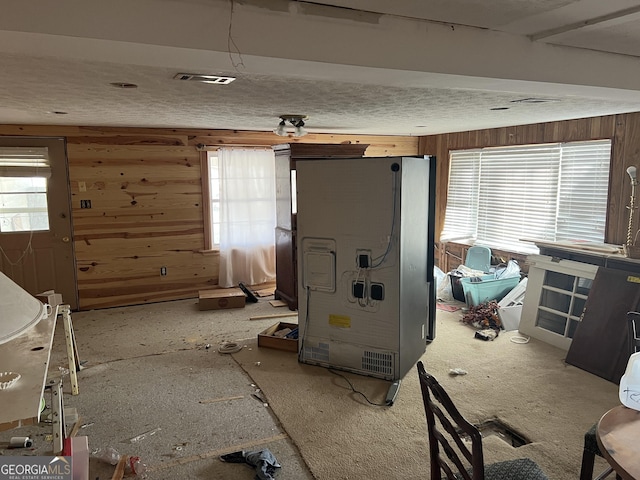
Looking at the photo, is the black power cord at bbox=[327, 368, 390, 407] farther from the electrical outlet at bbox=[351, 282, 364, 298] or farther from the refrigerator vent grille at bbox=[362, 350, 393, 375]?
the electrical outlet at bbox=[351, 282, 364, 298]

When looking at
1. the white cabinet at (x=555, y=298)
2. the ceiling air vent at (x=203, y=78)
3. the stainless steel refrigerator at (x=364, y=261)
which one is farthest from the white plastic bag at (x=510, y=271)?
the ceiling air vent at (x=203, y=78)

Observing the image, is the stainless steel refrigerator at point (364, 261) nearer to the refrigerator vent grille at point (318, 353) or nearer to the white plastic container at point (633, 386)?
the refrigerator vent grille at point (318, 353)

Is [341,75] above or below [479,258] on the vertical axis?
above

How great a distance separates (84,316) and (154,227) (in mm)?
1303

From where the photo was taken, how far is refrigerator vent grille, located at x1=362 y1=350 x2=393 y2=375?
3.62 m

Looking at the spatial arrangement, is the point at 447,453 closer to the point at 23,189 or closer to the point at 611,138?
the point at 611,138

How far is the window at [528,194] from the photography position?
4.67 m

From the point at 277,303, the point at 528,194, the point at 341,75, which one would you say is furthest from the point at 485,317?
the point at 341,75

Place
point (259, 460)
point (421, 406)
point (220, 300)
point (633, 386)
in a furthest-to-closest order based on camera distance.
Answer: point (220, 300)
point (421, 406)
point (259, 460)
point (633, 386)

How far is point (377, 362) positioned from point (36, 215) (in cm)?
414

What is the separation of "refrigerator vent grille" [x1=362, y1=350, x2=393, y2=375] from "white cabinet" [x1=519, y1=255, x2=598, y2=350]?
1807 millimetres

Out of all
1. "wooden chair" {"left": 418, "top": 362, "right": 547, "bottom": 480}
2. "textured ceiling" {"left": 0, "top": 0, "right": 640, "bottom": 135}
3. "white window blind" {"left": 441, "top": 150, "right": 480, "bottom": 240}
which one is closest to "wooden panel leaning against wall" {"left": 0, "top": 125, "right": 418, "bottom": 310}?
"textured ceiling" {"left": 0, "top": 0, "right": 640, "bottom": 135}

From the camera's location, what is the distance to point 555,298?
4445 mm

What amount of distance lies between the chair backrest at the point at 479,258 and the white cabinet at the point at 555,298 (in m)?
1.11
